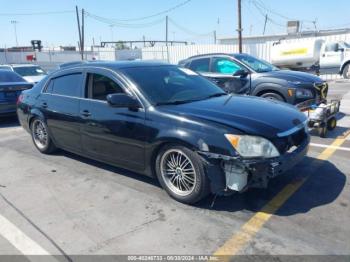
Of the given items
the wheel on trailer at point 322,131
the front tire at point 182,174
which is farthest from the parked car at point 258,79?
the front tire at point 182,174

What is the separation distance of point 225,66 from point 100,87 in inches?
184

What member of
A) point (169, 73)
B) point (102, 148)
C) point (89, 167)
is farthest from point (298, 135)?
point (89, 167)

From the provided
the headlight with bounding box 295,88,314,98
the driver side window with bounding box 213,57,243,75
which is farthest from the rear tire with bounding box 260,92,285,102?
the driver side window with bounding box 213,57,243,75

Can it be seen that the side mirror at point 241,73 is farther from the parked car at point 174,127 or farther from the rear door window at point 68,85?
the rear door window at point 68,85

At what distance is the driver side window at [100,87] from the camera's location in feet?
15.8

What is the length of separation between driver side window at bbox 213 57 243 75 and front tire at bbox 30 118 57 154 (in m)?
4.59

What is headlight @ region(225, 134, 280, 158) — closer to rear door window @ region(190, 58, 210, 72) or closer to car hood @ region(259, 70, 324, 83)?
car hood @ region(259, 70, 324, 83)

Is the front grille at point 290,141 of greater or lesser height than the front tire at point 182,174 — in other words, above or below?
above

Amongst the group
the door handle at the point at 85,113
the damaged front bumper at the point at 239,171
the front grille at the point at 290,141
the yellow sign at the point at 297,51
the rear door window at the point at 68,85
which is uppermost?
the yellow sign at the point at 297,51

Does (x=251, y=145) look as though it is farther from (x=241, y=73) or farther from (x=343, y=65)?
(x=343, y=65)

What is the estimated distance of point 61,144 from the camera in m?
5.80

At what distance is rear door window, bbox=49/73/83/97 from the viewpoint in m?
5.32

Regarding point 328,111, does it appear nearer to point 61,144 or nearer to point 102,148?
point 102,148

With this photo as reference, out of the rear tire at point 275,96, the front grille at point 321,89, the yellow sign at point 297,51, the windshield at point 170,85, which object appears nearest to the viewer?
the windshield at point 170,85
